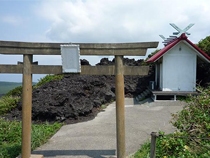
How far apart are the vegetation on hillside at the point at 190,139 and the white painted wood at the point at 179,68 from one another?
611 centimetres

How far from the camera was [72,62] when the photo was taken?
4496 millimetres

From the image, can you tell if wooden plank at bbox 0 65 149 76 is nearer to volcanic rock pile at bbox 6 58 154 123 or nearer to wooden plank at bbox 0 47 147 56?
wooden plank at bbox 0 47 147 56

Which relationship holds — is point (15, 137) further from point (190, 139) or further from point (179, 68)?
point (179, 68)

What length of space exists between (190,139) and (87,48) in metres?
3.19

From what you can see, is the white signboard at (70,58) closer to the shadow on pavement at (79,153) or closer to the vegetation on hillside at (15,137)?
the shadow on pavement at (79,153)

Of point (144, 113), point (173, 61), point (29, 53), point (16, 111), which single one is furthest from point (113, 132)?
point (173, 61)

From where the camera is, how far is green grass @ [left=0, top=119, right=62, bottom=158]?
210 inches

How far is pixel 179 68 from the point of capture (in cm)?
1168

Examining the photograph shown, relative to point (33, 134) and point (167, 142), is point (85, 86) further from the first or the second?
point (167, 142)

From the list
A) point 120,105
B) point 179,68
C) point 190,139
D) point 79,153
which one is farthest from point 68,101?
point 179,68

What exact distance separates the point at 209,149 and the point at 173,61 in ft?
26.9

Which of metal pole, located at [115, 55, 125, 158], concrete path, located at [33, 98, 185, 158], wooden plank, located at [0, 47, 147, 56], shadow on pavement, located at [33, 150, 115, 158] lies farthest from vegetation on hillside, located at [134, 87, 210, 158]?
wooden plank, located at [0, 47, 147, 56]

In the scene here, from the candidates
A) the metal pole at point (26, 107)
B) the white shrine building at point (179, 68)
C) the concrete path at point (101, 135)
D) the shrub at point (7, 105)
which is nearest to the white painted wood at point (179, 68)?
the white shrine building at point (179, 68)

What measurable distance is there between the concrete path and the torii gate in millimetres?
821
